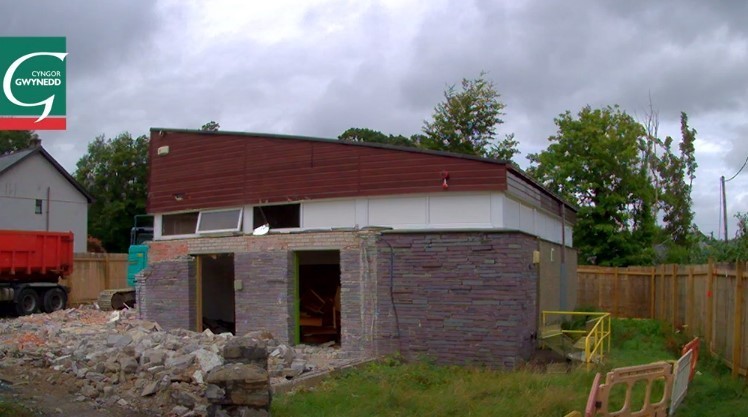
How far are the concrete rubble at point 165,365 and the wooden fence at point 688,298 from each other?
678 cm

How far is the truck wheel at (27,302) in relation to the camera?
82.5 feet

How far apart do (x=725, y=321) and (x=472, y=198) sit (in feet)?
16.6

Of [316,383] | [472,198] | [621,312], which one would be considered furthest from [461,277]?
[621,312]

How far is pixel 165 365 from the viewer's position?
12.8 m

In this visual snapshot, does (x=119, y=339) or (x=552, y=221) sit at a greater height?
(x=552, y=221)

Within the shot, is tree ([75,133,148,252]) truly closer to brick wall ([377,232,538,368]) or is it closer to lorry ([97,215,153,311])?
lorry ([97,215,153,311])

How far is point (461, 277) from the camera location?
46.1ft

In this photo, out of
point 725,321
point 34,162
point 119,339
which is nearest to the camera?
point 725,321

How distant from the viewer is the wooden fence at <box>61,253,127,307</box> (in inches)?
1151

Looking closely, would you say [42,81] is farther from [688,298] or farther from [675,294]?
[675,294]

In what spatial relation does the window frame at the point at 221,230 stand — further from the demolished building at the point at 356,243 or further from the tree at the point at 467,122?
the tree at the point at 467,122

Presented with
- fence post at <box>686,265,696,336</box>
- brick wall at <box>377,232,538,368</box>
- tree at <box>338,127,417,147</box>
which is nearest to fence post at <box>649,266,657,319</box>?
fence post at <box>686,265,696,336</box>

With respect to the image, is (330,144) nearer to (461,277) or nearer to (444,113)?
(461,277)

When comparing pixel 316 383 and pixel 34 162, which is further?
pixel 34 162
